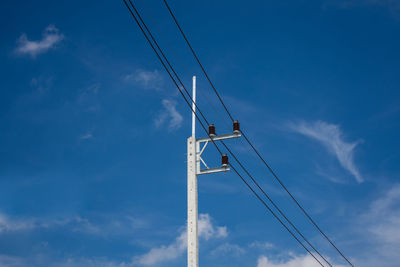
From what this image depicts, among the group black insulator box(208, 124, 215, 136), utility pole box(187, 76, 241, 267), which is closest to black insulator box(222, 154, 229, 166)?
utility pole box(187, 76, 241, 267)

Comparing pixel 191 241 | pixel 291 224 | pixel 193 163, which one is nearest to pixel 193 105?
pixel 193 163

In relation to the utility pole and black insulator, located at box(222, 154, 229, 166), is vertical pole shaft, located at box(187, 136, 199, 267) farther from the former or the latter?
black insulator, located at box(222, 154, 229, 166)

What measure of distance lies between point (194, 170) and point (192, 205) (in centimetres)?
164

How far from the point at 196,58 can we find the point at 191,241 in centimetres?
726

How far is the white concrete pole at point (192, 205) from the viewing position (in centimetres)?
1969

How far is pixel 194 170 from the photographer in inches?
842

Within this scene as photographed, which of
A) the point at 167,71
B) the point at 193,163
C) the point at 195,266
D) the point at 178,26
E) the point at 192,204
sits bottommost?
the point at 195,266

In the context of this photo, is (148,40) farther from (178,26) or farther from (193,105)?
(193,105)

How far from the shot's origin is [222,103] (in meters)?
23.2

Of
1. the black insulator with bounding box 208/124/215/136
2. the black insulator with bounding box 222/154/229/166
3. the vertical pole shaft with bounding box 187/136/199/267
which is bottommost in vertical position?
the vertical pole shaft with bounding box 187/136/199/267

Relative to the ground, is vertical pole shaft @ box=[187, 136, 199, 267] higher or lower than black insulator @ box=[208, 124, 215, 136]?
lower

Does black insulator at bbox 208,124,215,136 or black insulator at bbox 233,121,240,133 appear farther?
black insulator at bbox 233,121,240,133

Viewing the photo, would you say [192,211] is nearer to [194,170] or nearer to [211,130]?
[194,170]

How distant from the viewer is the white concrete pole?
19.7 metres
